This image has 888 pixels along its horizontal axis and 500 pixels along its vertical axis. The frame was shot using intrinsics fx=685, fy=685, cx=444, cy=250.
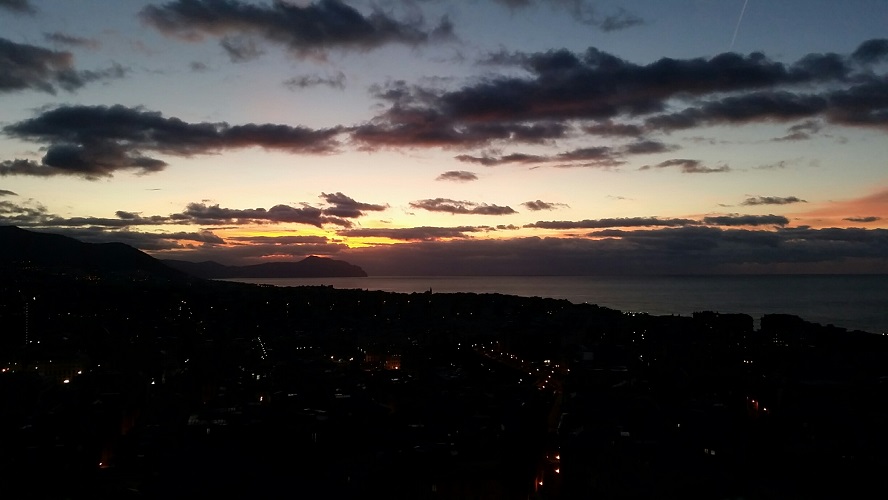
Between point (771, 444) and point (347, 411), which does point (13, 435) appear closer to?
point (347, 411)

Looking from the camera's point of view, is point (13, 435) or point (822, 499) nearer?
point (822, 499)

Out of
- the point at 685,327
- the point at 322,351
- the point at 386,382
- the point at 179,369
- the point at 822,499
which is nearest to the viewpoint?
the point at 822,499

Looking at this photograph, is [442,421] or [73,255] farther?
[73,255]

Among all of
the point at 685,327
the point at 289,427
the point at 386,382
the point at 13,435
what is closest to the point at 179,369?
the point at 386,382

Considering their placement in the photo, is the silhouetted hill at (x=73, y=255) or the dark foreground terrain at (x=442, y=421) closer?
the dark foreground terrain at (x=442, y=421)

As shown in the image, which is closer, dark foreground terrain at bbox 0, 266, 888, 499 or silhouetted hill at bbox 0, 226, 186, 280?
dark foreground terrain at bbox 0, 266, 888, 499
